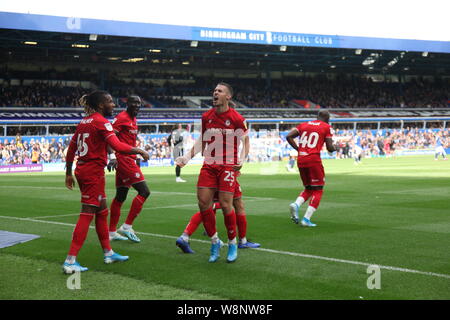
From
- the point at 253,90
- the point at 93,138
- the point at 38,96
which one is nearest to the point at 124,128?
the point at 93,138

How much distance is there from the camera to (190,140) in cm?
4562

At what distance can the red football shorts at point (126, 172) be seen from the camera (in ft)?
33.0

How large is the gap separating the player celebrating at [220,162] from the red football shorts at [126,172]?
2040 mm

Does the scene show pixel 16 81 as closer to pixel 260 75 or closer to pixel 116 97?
pixel 116 97

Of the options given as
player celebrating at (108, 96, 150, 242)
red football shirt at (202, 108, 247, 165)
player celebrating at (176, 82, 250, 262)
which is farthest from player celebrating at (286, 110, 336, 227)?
red football shirt at (202, 108, 247, 165)

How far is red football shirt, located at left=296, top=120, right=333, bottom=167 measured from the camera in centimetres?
1191

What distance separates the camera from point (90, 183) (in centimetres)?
770

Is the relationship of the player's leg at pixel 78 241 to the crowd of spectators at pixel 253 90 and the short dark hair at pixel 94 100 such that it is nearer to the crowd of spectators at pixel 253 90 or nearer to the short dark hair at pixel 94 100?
the short dark hair at pixel 94 100

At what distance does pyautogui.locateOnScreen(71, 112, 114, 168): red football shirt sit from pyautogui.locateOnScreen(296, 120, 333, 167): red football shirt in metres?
5.18

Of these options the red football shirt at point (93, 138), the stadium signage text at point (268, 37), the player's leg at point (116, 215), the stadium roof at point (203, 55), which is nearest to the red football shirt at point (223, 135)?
the red football shirt at point (93, 138)

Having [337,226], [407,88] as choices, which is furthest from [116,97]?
[337,226]

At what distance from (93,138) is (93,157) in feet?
0.81

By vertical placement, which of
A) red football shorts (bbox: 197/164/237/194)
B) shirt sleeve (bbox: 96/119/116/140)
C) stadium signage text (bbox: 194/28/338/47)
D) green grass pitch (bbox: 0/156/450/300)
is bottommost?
green grass pitch (bbox: 0/156/450/300)

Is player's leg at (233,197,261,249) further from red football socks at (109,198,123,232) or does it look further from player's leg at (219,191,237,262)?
red football socks at (109,198,123,232)
